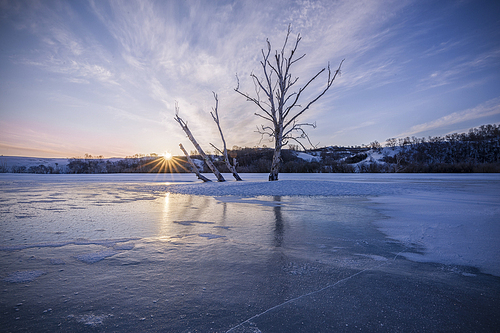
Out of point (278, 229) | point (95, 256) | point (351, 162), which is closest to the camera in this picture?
point (95, 256)

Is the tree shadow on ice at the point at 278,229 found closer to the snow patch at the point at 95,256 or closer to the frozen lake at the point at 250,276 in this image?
the frozen lake at the point at 250,276

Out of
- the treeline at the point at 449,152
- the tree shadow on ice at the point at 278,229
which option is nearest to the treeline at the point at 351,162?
the treeline at the point at 449,152

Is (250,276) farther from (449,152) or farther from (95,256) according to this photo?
(449,152)

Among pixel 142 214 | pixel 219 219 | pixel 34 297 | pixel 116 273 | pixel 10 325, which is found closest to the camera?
pixel 10 325

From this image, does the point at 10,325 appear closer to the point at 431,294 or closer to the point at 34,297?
the point at 34,297

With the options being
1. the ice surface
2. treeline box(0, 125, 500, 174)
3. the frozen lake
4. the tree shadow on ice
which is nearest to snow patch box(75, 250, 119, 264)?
the frozen lake

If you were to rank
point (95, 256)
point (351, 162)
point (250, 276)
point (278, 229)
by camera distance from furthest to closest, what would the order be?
point (351, 162) → point (278, 229) → point (95, 256) → point (250, 276)

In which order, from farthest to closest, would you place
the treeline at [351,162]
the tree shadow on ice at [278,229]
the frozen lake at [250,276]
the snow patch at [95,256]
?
the treeline at [351,162] < the tree shadow on ice at [278,229] < the snow patch at [95,256] < the frozen lake at [250,276]

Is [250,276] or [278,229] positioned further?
[278,229]

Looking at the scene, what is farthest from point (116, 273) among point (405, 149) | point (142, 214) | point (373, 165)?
point (405, 149)

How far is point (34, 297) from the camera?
1689mm

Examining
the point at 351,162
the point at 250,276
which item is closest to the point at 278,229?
the point at 250,276

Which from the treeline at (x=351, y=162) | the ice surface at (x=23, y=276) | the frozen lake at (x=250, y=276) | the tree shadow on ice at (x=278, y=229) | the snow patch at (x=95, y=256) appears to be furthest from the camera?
the treeline at (x=351, y=162)

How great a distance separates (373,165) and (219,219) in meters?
39.9
